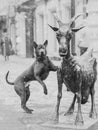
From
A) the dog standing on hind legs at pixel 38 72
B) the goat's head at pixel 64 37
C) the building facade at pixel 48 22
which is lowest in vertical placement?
the building facade at pixel 48 22

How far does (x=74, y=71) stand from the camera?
772cm

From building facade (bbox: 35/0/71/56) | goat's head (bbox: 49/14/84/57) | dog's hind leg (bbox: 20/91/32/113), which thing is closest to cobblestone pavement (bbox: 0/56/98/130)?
dog's hind leg (bbox: 20/91/32/113)

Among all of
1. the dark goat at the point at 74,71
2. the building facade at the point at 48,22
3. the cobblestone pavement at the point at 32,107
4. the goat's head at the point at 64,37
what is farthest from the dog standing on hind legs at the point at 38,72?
the building facade at the point at 48,22

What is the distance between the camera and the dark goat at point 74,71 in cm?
748

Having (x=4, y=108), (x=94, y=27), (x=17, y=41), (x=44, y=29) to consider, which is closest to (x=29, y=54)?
(x=44, y=29)

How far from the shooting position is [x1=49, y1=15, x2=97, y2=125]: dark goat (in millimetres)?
7484

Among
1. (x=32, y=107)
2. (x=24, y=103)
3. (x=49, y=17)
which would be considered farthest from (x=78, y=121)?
(x=49, y=17)

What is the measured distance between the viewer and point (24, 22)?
33.8 metres

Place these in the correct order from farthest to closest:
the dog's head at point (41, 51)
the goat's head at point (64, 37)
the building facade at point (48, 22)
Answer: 1. the building facade at point (48, 22)
2. the dog's head at point (41, 51)
3. the goat's head at point (64, 37)

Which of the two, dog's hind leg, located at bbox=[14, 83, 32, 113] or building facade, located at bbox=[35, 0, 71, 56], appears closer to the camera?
dog's hind leg, located at bbox=[14, 83, 32, 113]

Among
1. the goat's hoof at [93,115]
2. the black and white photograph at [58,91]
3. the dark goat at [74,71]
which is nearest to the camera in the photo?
the dark goat at [74,71]

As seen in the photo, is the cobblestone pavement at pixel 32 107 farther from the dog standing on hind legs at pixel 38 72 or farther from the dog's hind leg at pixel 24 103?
the dog standing on hind legs at pixel 38 72

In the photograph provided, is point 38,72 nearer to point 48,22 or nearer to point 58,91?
point 58,91

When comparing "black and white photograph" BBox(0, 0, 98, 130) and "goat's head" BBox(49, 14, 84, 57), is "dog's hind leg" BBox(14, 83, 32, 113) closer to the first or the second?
"black and white photograph" BBox(0, 0, 98, 130)
